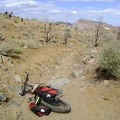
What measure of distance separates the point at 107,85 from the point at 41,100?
98.8 inches

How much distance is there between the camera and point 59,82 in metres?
9.82

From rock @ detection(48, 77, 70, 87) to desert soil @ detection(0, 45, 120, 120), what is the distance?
0.19 m

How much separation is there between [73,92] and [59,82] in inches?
46.2

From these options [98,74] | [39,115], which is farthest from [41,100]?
[98,74]

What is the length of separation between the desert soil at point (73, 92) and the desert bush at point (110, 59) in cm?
45

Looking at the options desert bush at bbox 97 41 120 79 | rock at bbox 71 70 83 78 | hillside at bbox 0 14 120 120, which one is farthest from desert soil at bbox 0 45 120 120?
desert bush at bbox 97 41 120 79

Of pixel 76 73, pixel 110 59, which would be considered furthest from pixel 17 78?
pixel 110 59

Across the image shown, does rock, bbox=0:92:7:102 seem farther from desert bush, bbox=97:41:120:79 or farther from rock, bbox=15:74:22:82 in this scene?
desert bush, bbox=97:41:120:79

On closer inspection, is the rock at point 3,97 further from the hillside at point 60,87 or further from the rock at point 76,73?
the rock at point 76,73

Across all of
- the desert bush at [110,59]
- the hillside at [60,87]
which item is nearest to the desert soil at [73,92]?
the hillside at [60,87]

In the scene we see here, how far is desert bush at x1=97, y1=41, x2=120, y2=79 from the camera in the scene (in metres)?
8.66

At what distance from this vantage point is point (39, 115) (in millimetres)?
6934

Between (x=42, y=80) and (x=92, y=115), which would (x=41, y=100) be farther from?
(x=42, y=80)

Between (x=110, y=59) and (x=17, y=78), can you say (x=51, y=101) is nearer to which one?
(x=17, y=78)
